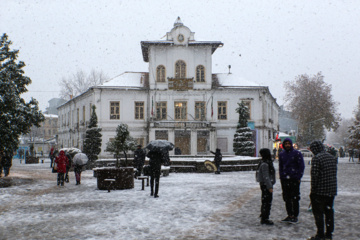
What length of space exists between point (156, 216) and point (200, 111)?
29.5 meters

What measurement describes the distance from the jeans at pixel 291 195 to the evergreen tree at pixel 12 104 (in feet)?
46.4

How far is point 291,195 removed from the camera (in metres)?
7.67

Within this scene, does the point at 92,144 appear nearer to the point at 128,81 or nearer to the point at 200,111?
the point at 128,81

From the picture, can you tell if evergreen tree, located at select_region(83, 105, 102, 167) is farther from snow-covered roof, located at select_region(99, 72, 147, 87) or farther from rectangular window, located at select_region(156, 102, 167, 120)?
rectangular window, located at select_region(156, 102, 167, 120)

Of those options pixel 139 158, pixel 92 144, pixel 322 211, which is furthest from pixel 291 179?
pixel 92 144

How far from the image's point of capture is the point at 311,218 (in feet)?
26.1

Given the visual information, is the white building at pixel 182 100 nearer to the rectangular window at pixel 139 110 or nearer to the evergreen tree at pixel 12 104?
the rectangular window at pixel 139 110

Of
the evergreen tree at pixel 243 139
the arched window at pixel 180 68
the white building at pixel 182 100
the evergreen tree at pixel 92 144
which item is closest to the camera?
the evergreen tree at pixel 92 144

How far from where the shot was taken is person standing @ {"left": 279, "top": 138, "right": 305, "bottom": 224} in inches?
299

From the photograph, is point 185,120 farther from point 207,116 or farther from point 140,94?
point 140,94

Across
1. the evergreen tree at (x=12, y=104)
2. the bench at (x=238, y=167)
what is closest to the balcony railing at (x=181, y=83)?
the bench at (x=238, y=167)

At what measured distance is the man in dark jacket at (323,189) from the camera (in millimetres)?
5984

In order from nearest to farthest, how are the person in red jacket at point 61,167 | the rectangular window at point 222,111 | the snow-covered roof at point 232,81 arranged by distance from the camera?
the person in red jacket at point 61,167, the rectangular window at point 222,111, the snow-covered roof at point 232,81

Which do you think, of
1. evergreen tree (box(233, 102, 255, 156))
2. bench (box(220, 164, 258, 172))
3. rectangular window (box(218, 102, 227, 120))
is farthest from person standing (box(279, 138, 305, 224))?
rectangular window (box(218, 102, 227, 120))
